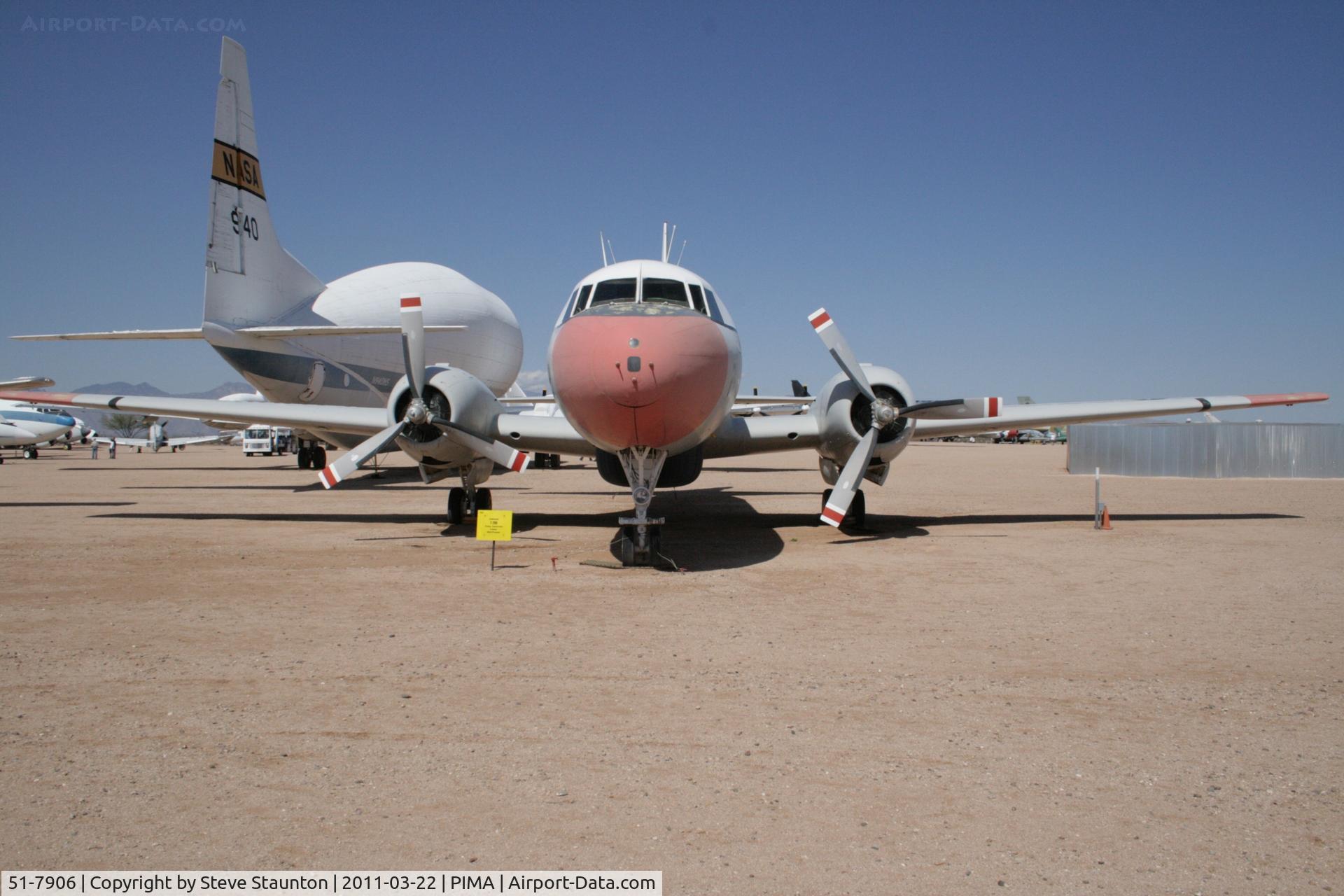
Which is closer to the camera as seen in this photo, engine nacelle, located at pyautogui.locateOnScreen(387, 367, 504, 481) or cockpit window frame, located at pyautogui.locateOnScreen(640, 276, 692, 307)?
cockpit window frame, located at pyautogui.locateOnScreen(640, 276, 692, 307)

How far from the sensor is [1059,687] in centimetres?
528

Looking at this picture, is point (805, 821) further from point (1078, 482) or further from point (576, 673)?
point (1078, 482)

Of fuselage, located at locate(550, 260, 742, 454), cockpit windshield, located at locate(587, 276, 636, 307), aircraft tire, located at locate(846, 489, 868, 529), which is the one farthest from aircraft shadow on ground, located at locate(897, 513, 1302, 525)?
cockpit windshield, located at locate(587, 276, 636, 307)

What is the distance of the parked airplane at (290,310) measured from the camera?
73.2 feet

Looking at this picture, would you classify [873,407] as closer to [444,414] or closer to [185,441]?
[444,414]

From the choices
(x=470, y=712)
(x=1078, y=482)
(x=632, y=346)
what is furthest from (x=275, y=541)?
(x=1078, y=482)

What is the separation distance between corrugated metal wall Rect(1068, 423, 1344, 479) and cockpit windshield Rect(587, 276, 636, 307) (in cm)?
2544

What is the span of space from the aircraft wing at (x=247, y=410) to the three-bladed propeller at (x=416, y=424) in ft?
5.62

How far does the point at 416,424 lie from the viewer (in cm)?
1340

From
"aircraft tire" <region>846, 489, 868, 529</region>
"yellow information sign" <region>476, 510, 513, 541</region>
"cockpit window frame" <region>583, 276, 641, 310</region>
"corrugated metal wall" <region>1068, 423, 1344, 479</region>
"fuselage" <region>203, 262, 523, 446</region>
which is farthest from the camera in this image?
"corrugated metal wall" <region>1068, 423, 1344, 479</region>

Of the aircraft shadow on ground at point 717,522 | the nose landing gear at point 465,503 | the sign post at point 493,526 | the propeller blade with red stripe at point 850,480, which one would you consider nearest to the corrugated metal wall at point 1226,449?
the aircraft shadow on ground at point 717,522

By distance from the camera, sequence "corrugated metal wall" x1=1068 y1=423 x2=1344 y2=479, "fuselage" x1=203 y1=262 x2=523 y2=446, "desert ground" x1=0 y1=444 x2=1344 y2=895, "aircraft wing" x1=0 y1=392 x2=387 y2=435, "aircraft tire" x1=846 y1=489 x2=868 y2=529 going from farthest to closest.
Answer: "corrugated metal wall" x1=1068 y1=423 x2=1344 y2=479
"fuselage" x1=203 y1=262 x2=523 y2=446
"aircraft wing" x1=0 y1=392 x2=387 y2=435
"aircraft tire" x1=846 y1=489 x2=868 y2=529
"desert ground" x1=0 y1=444 x2=1344 y2=895

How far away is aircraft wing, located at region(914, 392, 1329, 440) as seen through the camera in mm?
14938

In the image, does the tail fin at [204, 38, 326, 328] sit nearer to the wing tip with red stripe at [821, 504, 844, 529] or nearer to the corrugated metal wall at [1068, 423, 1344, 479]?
the wing tip with red stripe at [821, 504, 844, 529]
